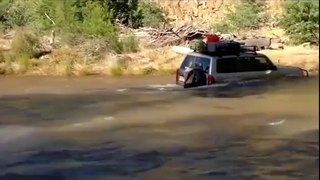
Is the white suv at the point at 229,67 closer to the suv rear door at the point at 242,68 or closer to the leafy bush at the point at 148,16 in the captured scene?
the suv rear door at the point at 242,68

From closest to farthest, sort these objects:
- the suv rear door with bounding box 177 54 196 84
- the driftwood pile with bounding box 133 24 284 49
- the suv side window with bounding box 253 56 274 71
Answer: the suv rear door with bounding box 177 54 196 84
the suv side window with bounding box 253 56 274 71
the driftwood pile with bounding box 133 24 284 49

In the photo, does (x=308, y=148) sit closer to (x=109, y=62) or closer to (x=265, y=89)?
(x=265, y=89)

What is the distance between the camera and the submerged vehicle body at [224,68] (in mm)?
17828

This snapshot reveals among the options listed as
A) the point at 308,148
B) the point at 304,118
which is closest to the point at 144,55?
the point at 304,118

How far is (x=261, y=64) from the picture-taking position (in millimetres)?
18828

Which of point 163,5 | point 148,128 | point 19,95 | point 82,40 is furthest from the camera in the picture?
point 163,5

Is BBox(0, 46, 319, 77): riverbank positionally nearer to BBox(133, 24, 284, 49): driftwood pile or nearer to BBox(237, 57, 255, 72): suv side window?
BBox(133, 24, 284, 49): driftwood pile

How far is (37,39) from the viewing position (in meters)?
30.9

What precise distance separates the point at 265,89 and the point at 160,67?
399 inches

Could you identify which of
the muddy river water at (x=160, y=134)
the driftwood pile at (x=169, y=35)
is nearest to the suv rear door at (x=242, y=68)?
the muddy river water at (x=160, y=134)

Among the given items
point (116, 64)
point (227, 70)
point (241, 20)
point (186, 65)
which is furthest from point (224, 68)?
point (241, 20)

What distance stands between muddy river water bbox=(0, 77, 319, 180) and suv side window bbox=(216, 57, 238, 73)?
2.13 ft

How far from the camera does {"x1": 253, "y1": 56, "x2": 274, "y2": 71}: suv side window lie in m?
18.7

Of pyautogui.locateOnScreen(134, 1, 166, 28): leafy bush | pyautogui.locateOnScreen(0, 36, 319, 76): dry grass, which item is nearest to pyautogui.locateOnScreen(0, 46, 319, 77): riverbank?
pyautogui.locateOnScreen(0, 36, 319, 76): dry grass
